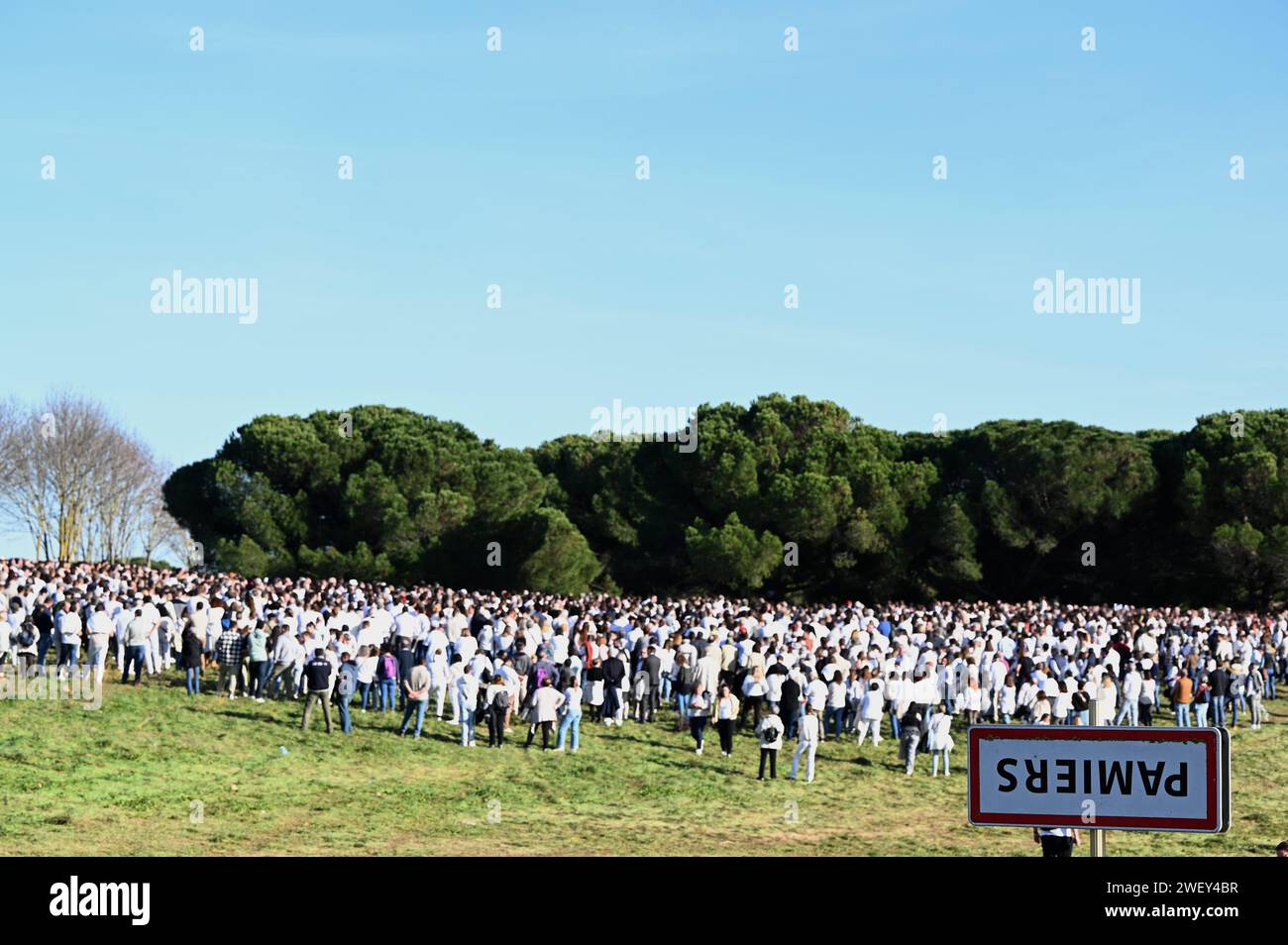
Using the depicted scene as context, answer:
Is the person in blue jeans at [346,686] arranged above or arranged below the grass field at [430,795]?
above

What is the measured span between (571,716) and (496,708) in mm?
1263

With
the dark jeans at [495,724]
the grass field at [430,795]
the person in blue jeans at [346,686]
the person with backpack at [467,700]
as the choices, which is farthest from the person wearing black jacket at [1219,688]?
the person in blue jeans at [346,686]

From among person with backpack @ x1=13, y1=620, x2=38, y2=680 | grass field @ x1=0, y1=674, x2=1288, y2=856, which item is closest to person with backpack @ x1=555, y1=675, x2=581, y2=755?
grass field @ x1=0, y1=674, x2=1288, y2=856

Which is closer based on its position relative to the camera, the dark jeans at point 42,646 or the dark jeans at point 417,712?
the dark jeans at point 417,712

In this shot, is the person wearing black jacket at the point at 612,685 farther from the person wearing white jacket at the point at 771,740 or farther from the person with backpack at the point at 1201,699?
the person with backpack at the point at 1201,699

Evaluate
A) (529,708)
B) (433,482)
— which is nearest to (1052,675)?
(529,708)

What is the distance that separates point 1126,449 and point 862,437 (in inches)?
433

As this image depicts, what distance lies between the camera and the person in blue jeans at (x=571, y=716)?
23859mm

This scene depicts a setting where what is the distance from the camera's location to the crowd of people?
2447cm

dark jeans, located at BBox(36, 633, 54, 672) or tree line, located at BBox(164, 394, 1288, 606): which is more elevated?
tree line, located at BBox(164, 394, 1288, 606)

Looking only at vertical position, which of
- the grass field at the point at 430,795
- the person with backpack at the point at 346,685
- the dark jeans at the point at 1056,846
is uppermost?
the dark jeans at the point at 1056,846

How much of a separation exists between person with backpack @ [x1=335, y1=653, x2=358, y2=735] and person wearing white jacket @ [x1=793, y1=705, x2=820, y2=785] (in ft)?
24.8

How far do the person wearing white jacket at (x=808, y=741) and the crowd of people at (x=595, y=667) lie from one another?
4 centimetres

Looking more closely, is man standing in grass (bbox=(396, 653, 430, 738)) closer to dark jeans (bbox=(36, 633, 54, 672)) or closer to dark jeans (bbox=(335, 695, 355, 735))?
dark jeans (bbox=(335, 695, 355, 735))
